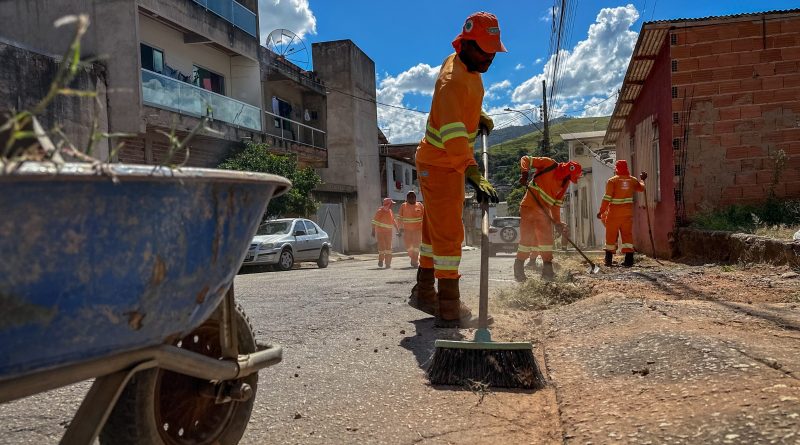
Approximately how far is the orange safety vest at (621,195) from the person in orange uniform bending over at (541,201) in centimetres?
199

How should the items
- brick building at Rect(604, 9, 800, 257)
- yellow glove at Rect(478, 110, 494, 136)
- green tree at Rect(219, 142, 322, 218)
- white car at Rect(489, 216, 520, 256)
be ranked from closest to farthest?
yellow glove at Rect(478, 110, 494, 136)
brick building at Rect(604, 9, 800, 257)
green tree at Rect(219, 142, 322, 218)
white car at Rect(489, 216, 520, 256)

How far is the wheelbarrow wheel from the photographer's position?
5.59 feet

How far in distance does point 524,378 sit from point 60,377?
2.13 m

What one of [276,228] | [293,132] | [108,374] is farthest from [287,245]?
[108,374]

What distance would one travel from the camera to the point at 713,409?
7.41 feet

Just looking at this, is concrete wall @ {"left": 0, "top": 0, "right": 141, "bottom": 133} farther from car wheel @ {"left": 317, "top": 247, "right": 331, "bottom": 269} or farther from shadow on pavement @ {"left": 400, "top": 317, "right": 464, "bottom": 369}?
shadow on pavement @ {"left": 400, "top": 317, "right": 464, "bottom": 369}

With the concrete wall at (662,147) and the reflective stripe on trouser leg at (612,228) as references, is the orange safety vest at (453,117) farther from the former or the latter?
the concrete wall at (662,147)

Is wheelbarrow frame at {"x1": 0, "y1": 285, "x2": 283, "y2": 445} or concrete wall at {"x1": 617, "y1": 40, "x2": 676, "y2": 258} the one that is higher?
concrete wall at {"x1": 617, "y1": 40, "x2": 676, "y2": 258}

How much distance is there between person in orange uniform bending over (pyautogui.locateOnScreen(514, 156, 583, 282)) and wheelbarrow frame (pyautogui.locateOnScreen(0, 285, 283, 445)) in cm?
601

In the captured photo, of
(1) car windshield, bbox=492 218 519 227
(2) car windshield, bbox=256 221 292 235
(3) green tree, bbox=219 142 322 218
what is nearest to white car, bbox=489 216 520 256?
(1) car windshield, bbox=492 218 519 227

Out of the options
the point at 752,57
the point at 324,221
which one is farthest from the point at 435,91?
the point at 324,221

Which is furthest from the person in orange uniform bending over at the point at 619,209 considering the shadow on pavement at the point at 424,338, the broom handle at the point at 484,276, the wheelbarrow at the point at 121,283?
the wheelbarrow at the point at 121,283

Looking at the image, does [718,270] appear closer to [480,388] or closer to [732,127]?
[732,127]

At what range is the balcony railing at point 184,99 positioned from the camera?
581 inches
